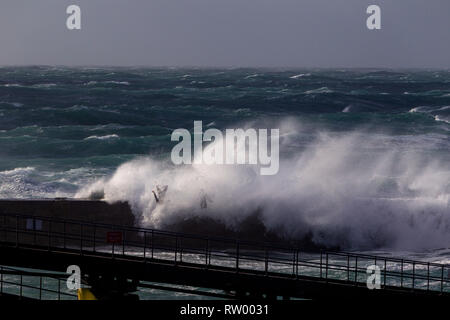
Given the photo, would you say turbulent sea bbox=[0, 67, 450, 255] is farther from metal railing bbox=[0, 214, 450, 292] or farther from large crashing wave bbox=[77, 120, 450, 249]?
metal railing bbox=[0, 214, 450, 292]

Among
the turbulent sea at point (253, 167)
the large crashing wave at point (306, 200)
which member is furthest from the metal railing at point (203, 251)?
the large crashing wave at point (306, 200)

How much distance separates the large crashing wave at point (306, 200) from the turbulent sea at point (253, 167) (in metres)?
0.04

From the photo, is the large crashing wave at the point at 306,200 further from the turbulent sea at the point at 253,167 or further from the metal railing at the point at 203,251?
the metal railing at the point at 203,251

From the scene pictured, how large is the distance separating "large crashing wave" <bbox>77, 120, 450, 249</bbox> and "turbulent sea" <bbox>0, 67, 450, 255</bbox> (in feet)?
0.13

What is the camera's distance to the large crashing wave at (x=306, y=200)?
2394cm

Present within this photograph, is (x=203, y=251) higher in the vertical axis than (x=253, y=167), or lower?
lower

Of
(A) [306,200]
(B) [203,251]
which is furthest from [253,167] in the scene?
(B) [203,251]

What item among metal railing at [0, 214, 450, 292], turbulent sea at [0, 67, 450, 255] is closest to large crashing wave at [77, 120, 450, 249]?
turbulent sea at [0, 67, 450, 255]

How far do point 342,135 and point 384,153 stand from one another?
29.4 feet

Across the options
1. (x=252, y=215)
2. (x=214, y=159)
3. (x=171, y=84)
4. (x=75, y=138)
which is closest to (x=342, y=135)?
(x=75, y=138)

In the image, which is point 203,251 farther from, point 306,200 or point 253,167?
point 253,167

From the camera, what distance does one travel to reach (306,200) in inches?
1013

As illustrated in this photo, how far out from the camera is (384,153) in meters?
39.0

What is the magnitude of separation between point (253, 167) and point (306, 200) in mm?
3695
